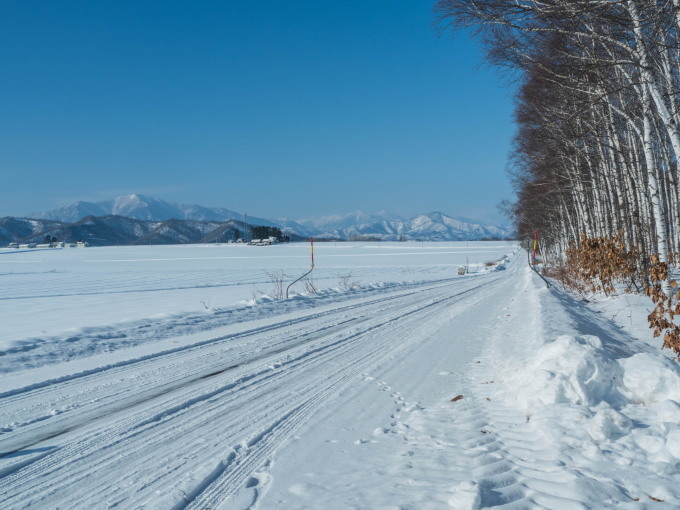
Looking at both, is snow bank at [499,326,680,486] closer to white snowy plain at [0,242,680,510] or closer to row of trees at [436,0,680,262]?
white snowy plain at [0,242,680,510]

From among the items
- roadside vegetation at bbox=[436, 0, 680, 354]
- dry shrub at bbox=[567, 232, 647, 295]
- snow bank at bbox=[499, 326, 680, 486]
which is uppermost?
roadside vegetation at bbox=[436, 0, 680, 354]

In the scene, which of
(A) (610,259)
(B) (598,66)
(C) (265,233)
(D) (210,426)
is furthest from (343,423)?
(C) (265,233)

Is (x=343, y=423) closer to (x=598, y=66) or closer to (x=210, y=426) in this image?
(x=210, y=426)

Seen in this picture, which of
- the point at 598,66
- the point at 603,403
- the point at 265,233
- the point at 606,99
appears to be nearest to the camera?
the point at 603,403

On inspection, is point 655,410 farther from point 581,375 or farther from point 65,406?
point 65,406

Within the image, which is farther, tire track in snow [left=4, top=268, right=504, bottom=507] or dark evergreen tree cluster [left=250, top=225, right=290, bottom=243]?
dark evergreen tree cluster [left=250, top=225, right=290, bottom=243]

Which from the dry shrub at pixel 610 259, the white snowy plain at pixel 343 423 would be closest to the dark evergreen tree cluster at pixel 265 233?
the dry shrub at pixel 610 259

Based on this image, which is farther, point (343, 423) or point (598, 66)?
point (598, 66)

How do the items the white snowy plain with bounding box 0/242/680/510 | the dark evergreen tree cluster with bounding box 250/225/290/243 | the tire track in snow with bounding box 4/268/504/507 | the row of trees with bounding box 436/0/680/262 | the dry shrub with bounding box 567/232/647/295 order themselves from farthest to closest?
1. the dark evergreen tree cluster with bounding box 250/225/290/243
2. the dry shrub with bounding box 567/232/647/295
3. the row of trees with bounding box 436/0/680/262
4. the tire track in snow with bounding box 4/268/504/507
5. the white snowy plain with bounding box 0/242/680/510

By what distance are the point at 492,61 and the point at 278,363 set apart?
270 inches

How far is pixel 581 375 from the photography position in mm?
5023

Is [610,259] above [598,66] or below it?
below

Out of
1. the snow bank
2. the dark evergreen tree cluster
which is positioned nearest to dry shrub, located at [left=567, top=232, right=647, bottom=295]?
the snow bank

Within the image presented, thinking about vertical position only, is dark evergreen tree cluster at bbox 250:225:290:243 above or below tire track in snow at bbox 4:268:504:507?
above
